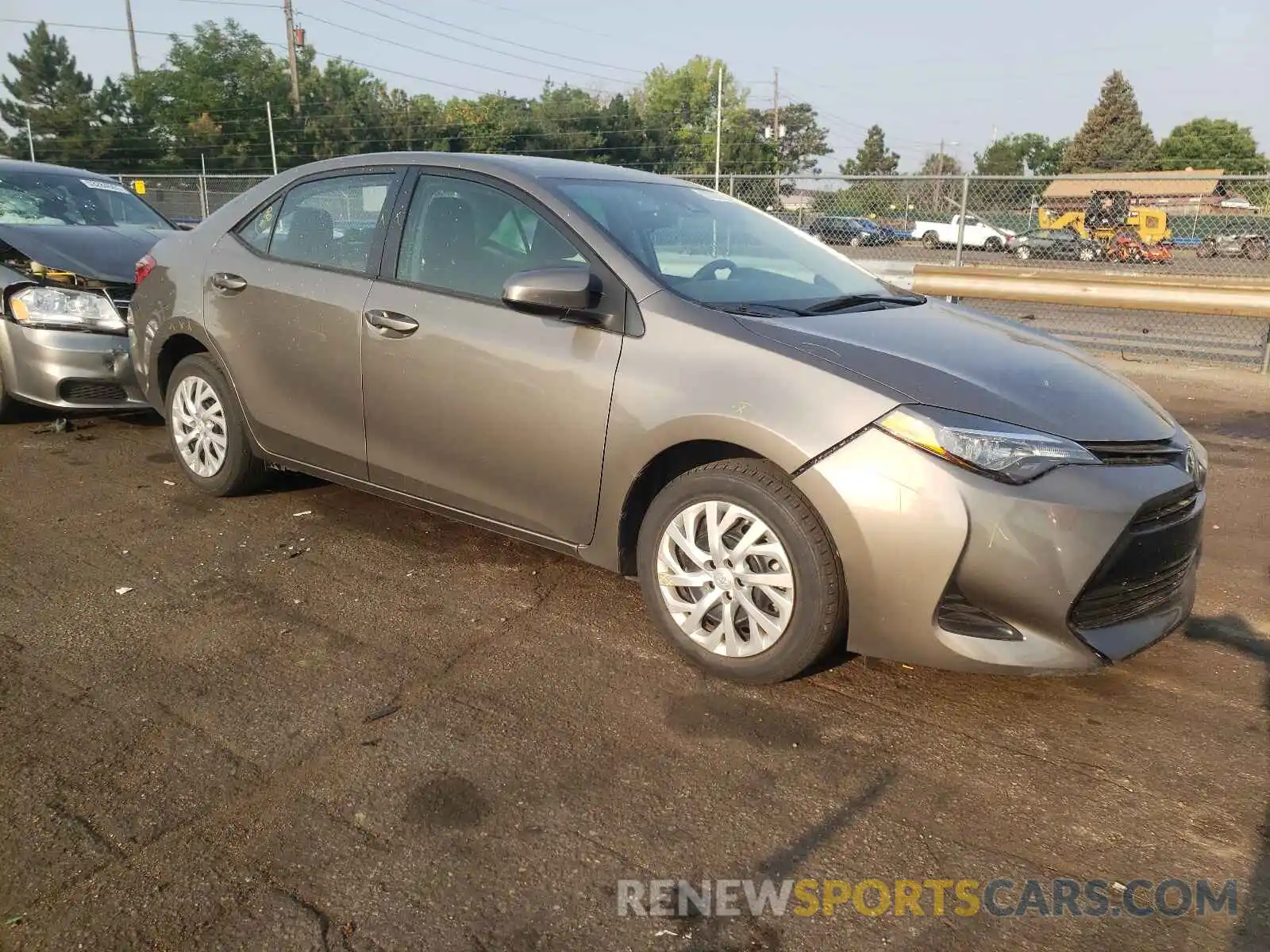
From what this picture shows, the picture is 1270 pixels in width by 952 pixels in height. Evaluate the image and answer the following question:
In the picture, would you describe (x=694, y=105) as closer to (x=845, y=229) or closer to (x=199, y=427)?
(x=845, y=229)

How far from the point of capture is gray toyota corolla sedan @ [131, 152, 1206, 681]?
2771mm

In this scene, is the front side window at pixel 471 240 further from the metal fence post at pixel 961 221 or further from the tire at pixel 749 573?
the metal fence post at pixel 961 221

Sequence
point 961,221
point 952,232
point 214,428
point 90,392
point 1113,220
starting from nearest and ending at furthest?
point 214,428 → point 90,392 → point 961,221 → point 952,232 → point 1113,220

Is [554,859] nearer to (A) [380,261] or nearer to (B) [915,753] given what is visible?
(B) [915,753]

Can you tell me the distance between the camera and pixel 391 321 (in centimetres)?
385

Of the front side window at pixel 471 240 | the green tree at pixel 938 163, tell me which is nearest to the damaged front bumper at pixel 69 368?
the front side window at pixel 471 240

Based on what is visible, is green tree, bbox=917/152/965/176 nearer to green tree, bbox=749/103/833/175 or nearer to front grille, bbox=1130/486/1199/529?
green tree, bbox=749/103/833/175

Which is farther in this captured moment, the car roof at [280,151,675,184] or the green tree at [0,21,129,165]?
the green tree at [0,21,129,165]

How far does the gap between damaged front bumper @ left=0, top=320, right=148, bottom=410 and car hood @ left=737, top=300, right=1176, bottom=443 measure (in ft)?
13.9

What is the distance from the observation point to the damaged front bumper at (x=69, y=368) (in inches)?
224

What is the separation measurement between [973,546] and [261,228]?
350 centimetres

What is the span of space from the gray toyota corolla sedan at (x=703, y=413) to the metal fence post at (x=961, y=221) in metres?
7.37

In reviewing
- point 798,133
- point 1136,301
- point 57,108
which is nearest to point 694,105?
point 798,133

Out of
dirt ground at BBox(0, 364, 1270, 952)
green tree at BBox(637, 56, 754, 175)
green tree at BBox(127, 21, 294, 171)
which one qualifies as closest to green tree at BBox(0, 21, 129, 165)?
green tree at BBox(127, 21, 294, 171)
